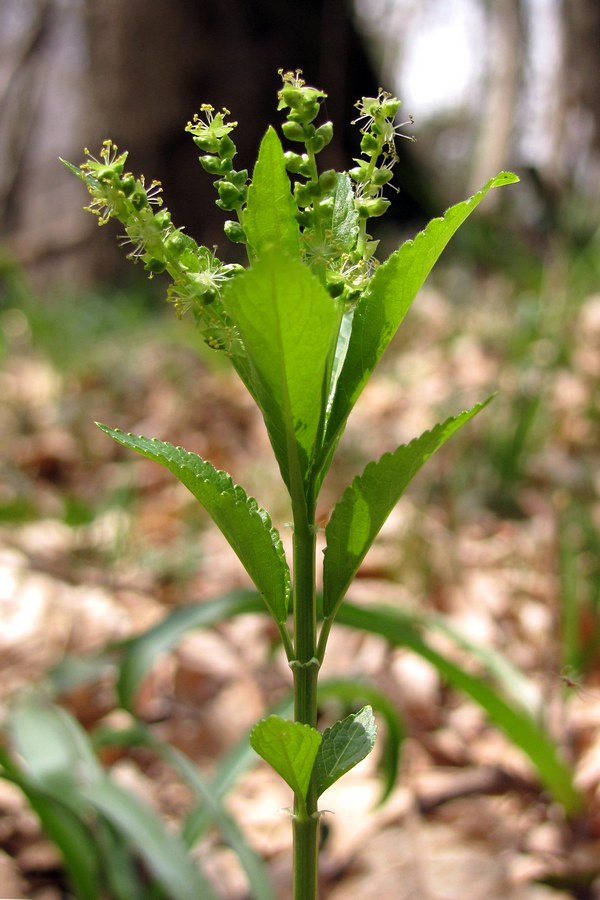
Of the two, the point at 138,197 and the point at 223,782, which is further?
the point at 223,782

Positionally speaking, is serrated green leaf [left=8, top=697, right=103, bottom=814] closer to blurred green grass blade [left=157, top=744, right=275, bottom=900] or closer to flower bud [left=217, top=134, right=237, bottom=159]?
blurred green grass blade [left=157, top=744, right=275, bottom=900]

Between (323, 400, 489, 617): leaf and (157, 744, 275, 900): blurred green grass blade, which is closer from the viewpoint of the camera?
(323, 400, 489, 617): leaf

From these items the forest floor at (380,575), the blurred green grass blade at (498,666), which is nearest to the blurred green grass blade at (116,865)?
the forest floor at (380,575)

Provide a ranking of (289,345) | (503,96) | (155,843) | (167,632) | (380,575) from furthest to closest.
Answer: (503,96) < (380,575) < (167,632) < (155,843) < (289,345)

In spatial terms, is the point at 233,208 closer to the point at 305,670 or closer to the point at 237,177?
the point at 237,177

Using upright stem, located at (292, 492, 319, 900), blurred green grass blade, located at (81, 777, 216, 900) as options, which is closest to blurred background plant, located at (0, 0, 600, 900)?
blurred green grass blade, located at (81, 777, 216, 900)

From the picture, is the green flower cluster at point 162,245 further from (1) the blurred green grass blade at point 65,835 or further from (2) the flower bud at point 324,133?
(1) the blurred green grass blade at point 65,835

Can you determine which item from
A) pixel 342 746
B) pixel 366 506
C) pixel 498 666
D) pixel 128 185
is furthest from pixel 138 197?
pixel 498 666
